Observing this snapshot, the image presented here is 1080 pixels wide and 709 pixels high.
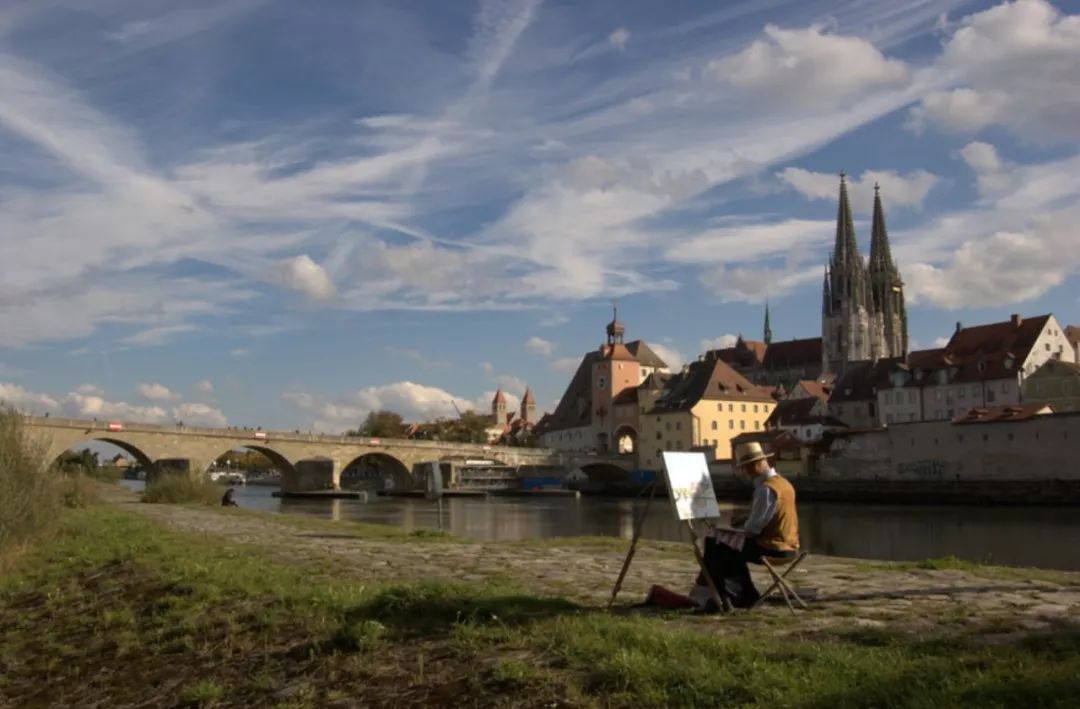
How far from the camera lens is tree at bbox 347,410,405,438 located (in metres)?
170

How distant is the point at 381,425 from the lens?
564 feet

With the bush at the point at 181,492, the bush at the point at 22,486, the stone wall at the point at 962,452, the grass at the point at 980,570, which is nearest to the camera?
the grass at the point at 980,570

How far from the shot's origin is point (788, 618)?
8.62 m

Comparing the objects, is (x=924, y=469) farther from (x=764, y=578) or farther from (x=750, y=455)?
(x=750, y=455)

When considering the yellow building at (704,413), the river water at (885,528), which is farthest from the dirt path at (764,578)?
the yellow building at (704,413)

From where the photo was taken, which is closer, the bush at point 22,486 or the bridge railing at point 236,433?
the bush at point 22,486

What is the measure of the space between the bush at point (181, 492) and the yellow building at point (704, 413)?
249 feet

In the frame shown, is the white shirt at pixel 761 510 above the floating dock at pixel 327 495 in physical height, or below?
above

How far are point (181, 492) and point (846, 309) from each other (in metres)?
137

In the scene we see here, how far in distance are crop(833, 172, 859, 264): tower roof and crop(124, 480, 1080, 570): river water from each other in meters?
106

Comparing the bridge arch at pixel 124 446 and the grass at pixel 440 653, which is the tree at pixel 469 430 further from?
the grass at pixel 440 653

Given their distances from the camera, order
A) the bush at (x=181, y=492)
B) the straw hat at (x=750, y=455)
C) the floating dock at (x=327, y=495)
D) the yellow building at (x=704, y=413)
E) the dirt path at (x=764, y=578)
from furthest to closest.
Result: the yellow building at (x=704, y=413), the floating dock at (x=327, y=495), the bush at (x=181, y=492), the straw hat at (x=750, y=455), the dirt path at (x=764, y=578)

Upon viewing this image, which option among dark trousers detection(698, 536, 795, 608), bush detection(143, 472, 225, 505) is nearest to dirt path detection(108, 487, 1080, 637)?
dark trousers detection(698, 536, 795, 608)

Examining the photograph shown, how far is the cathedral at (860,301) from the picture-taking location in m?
160
